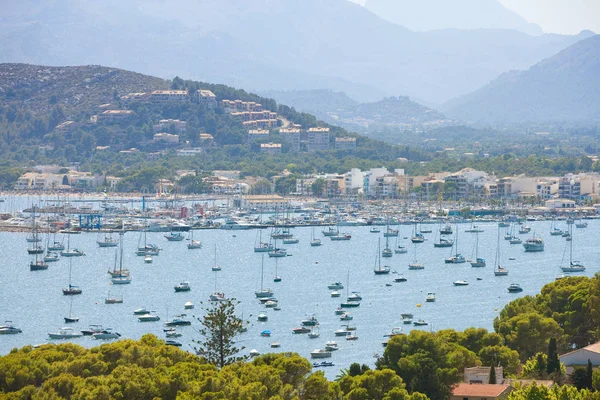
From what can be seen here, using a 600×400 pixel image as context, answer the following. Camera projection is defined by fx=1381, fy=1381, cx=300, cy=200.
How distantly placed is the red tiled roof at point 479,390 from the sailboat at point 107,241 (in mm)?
46427

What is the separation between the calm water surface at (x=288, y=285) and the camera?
45.7m

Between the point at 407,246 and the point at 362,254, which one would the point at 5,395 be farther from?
the point at 407,246

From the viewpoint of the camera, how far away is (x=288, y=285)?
5725 cm

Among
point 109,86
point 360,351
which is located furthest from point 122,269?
point 109,86

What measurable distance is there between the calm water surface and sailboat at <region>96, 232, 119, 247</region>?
707 millimetres

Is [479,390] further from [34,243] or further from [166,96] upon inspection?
[166,96]

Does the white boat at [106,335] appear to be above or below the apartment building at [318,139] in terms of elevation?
below

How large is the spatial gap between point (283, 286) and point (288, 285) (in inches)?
15.7

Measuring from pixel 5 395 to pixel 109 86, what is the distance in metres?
127

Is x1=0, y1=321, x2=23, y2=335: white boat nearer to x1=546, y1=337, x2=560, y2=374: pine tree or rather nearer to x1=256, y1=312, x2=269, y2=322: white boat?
x1=256, y1=312, x2=269, y2=322: white boat

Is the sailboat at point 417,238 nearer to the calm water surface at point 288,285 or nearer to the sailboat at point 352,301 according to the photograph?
the calm water surface at point 288,285

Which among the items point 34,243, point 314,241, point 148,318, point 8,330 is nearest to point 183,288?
point 148,318

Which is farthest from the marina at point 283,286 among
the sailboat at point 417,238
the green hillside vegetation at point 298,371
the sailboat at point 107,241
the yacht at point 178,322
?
the green hillside vegetation at point 298,371

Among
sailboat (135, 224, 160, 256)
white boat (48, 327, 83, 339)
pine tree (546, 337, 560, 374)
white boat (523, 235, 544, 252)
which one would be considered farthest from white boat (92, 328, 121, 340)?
white boat (523, 235, 544, 252)
